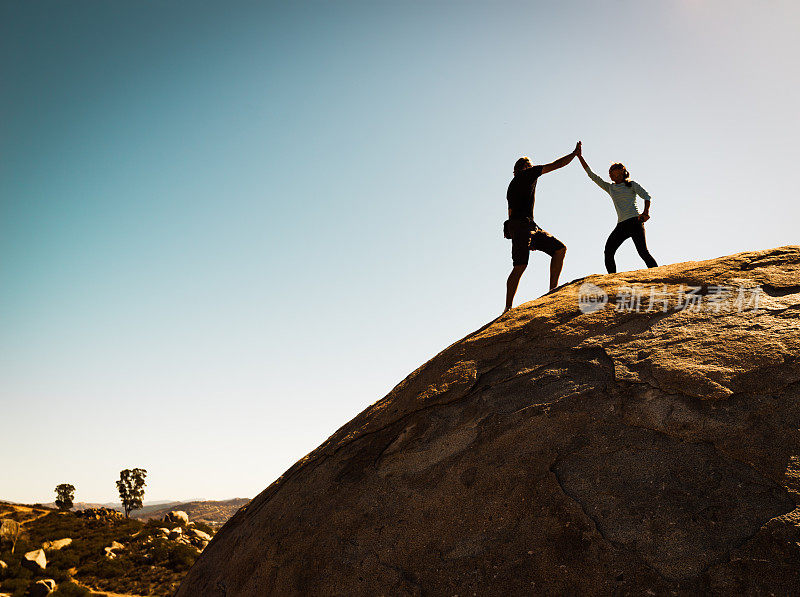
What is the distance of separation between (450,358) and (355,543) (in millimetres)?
2222

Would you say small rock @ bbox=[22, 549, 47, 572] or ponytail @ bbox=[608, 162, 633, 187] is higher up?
ponytail @ bbox=[608, 162, 633, 187]

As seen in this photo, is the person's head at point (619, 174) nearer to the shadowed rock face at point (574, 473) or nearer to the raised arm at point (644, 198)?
the raised arm at point (644, 198)

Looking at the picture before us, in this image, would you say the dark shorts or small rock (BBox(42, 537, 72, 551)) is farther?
small rock (BBox(42, 537, 72, 551))

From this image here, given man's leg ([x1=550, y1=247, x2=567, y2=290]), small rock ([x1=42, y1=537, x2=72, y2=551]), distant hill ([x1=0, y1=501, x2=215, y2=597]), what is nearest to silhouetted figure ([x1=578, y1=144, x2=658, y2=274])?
man's leg ([x1=550, y1=247, x2=567, y2=290])

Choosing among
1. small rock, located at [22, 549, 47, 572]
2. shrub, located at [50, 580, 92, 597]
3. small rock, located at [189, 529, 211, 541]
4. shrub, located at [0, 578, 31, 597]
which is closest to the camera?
shrub, located at [50, 580, 92, 597]

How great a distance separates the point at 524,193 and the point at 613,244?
1382 millimetres

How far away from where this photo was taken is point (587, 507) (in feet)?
9.62

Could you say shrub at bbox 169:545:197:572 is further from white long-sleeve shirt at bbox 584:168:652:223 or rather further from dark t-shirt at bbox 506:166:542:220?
white long-sleeve shirt at bbox 584:168:652:223

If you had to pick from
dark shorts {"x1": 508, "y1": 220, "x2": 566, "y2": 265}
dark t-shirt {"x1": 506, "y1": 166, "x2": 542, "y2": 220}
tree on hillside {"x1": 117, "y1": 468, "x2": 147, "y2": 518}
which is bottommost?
tree on hillside {"x1": 117, "y1": 468, "x2": 147, "y2": 518}

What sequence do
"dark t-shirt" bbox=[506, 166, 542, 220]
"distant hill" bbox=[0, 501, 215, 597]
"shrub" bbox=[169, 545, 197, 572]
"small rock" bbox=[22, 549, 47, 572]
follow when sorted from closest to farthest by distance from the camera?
"dark t-shirt" bbox=[506, 166, 542, 220] < "distant hill" bbox=[0, 501, 215, 597] < "small rock" bbox=[22, 549, 47, 572] < "shrub" bbox=[169, 545, 197, 572]

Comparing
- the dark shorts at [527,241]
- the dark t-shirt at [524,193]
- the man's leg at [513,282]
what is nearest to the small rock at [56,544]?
the man's leg at [513,282]

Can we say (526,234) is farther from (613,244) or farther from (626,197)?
(626,197)

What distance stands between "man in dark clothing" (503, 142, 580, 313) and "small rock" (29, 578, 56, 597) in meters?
19.7

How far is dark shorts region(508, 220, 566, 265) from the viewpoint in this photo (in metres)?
6.35
